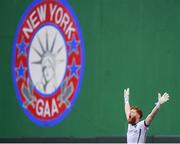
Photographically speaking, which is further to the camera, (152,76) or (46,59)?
(46,59)

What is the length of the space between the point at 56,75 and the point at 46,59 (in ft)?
1.35

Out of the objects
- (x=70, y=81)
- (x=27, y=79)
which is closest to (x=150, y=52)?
(x=70, y=81)

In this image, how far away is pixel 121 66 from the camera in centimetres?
1423

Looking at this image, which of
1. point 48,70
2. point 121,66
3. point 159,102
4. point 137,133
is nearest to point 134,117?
point 137,133

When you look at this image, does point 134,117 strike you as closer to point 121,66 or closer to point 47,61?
point 121,66

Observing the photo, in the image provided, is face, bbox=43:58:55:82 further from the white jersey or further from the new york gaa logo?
the white jersey

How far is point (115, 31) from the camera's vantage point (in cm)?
1435

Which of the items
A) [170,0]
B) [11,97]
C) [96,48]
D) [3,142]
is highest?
[170,0]

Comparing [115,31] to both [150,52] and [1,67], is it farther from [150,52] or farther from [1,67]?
[1,67]

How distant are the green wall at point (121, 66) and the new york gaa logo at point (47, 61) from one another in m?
0.21

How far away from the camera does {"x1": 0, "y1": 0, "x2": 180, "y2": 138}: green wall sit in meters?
13.7

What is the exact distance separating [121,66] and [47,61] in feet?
5.73

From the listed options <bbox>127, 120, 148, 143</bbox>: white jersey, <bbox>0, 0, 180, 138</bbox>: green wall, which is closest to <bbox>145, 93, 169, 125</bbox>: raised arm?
<bbox>127, 120, 148, 143</bbox>: white jersey

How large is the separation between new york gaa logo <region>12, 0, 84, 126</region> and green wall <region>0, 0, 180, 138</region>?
208 millimetres
